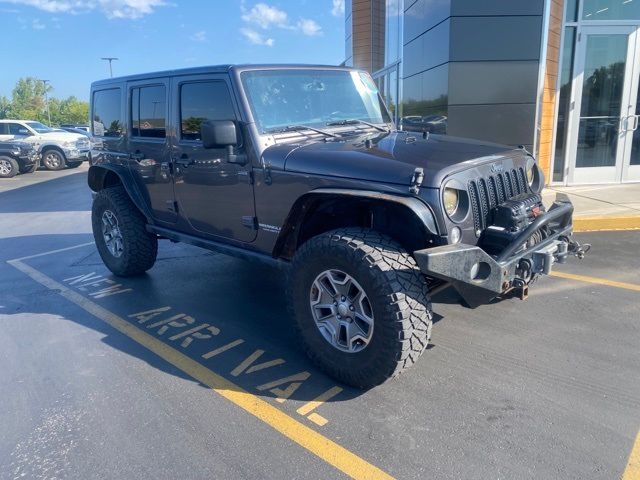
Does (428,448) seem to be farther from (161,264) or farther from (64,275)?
(64,275)

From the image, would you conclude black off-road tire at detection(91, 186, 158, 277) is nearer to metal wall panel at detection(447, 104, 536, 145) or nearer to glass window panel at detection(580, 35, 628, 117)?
metal wall panel at detection(447, 104, 536, 145)

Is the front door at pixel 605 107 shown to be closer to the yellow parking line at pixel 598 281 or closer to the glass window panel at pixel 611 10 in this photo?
the glass window panel at pixel 611 10

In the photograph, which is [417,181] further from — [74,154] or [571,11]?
[74,154]

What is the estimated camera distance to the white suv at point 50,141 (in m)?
19.2

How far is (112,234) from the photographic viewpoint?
18.1 ft

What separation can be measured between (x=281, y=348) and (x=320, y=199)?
1178mm

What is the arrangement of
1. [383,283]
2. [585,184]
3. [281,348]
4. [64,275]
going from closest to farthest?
[383,283]
[281,348]
[64,275]
[585,184]

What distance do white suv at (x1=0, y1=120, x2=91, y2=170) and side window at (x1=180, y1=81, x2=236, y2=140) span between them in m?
17.3

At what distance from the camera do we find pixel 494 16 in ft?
28.5

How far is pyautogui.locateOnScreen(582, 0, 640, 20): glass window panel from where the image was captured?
30.2 ft

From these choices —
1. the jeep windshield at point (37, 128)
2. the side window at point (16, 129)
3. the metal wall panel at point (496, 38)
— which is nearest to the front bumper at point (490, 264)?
the metal wall panel at point (496, 38)

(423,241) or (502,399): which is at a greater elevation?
(423,241)

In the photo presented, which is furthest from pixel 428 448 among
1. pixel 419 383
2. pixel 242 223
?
pixel 242 223

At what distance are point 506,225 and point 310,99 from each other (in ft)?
6.13
